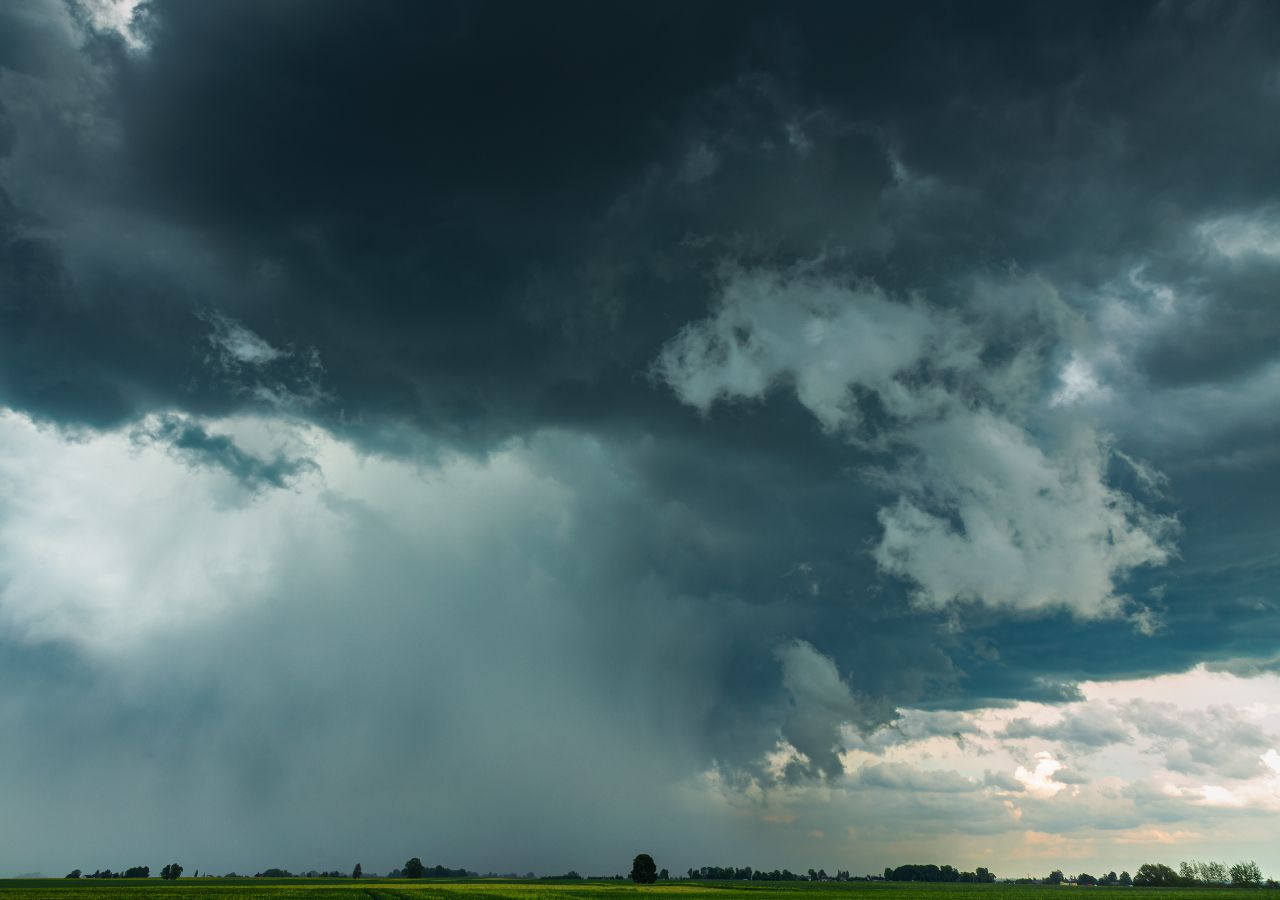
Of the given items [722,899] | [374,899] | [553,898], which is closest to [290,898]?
[374,899]

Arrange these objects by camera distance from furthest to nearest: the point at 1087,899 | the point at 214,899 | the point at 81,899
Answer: the point at 1087,899 < the point at 81,899 < the point at 214,899

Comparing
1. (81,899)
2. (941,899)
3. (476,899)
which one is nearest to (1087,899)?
(941,899)

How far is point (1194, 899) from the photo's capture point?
490 feet

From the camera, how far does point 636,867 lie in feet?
636

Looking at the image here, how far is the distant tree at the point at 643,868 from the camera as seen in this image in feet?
635

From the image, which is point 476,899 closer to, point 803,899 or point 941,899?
point 803,899

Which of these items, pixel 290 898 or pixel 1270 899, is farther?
pixel 1270 899

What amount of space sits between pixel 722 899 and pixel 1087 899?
257ft

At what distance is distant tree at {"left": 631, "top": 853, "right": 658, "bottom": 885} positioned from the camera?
7618 inches

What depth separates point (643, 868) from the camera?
19325 centimetres

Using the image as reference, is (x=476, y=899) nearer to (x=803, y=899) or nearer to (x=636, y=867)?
(x=803, y=899)

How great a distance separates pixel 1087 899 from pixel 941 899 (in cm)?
4160

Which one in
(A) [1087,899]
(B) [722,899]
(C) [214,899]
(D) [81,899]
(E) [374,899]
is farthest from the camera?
(A) [1087,899]

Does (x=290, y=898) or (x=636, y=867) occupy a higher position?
(x=290, y=898)
